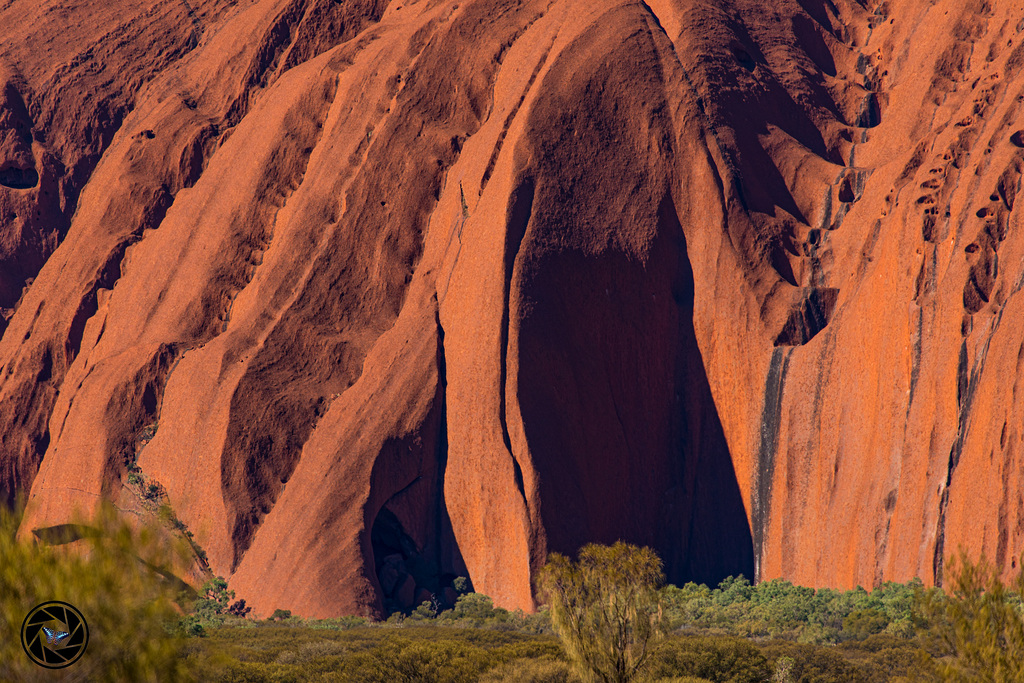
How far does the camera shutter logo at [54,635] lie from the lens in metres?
11.7

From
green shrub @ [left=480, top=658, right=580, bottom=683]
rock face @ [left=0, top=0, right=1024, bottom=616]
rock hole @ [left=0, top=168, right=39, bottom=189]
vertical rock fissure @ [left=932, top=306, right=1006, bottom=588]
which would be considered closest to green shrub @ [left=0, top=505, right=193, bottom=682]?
green shrub @ [left=480, top=658, right=580, bottom=683]

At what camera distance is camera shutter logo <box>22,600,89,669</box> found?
1168 centimetres

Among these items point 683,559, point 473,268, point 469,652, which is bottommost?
point 683,559

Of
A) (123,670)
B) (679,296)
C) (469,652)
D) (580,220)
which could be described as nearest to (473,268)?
(580,220)

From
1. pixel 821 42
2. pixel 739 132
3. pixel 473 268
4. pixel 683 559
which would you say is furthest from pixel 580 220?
pixel 821 42

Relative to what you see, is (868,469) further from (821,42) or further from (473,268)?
(821,42)

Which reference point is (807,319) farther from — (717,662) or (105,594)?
(105,594)

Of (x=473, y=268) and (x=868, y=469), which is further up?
(x=473, y=268)

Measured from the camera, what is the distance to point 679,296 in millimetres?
52094

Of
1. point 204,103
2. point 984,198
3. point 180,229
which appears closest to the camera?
point 984,198

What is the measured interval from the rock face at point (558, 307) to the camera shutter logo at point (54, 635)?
30.7 metres

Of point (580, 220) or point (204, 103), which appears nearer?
point (580, 220)

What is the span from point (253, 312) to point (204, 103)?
738 inches

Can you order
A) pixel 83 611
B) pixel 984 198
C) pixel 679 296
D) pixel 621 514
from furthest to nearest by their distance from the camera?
pixel 679 296
pixel 621 514
pixel 984 198
pixel 83 611
